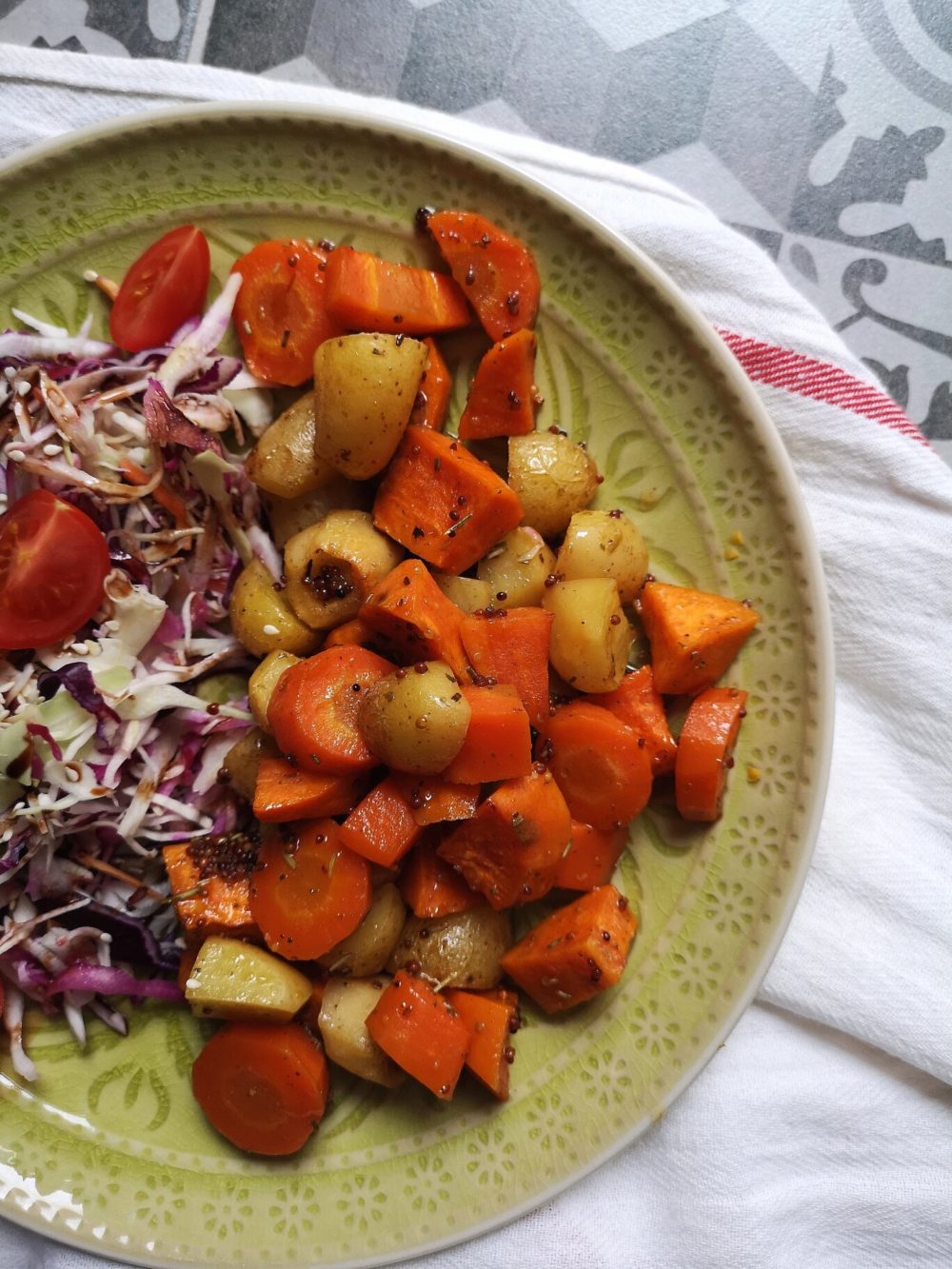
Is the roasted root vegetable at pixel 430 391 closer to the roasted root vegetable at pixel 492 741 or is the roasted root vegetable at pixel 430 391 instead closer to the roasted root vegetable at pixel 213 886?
the roasted root vegetable at pixel 492 741

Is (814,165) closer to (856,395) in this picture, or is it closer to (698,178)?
(698,178)

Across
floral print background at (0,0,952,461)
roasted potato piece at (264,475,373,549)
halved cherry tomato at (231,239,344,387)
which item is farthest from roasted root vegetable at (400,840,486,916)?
floral print background at (0,0,952,461)

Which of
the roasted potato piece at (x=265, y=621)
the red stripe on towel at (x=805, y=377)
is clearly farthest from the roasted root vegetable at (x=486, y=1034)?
the red stripe on towel at (x=805, y=377)

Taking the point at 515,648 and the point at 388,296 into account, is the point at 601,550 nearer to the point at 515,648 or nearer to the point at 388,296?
the point at 515,648

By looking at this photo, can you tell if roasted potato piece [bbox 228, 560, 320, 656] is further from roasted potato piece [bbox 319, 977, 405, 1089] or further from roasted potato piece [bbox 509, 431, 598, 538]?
roasted potato piece [bbox 319, 977, 405, 1089]

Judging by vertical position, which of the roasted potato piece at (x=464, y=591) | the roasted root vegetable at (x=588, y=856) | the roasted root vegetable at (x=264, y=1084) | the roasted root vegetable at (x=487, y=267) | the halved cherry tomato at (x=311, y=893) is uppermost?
the roasted root vegetable at (x=487, y=267)

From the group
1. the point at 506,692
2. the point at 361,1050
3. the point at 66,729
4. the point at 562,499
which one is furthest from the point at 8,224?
the point at 361,1050
